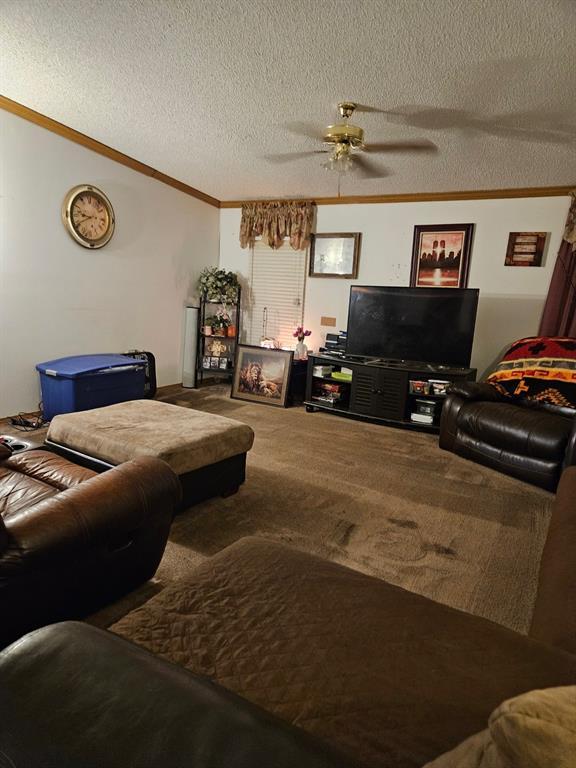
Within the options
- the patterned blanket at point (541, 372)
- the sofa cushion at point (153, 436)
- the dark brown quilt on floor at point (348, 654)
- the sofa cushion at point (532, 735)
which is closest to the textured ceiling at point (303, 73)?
the patterned blanket at point (541, 372)

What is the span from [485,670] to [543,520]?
6.94 feet

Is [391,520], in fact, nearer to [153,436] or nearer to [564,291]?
[153,436]

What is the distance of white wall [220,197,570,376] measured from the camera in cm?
443

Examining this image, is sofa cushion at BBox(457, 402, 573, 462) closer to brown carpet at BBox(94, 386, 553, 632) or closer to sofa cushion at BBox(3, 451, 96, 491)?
brown carpet at BBox(94, 386, 553, 632)

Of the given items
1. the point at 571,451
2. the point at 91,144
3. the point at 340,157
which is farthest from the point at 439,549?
the point at 91,144

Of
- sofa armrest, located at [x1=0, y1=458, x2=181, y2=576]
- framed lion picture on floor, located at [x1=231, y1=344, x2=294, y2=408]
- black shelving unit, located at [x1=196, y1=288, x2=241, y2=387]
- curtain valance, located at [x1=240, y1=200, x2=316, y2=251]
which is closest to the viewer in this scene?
sofa armrest, located at [x1=0, y1=458, x2=181, y2=576]

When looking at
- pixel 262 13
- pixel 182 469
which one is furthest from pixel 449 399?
pixel 262 13

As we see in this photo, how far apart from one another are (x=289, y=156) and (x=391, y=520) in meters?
→ 3.24

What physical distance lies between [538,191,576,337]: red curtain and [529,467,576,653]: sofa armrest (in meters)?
2.99

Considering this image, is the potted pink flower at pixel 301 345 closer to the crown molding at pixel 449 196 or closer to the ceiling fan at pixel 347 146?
the crown molding at pixel 449 196

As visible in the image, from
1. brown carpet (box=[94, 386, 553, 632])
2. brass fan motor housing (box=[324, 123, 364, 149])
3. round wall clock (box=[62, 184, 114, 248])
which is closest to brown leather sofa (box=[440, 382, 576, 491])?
brown carpet (box=[94, 386, 553, 632])

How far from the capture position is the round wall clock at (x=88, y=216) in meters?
3.94

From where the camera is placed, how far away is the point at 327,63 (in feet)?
8.03

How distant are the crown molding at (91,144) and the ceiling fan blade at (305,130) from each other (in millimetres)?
1894
